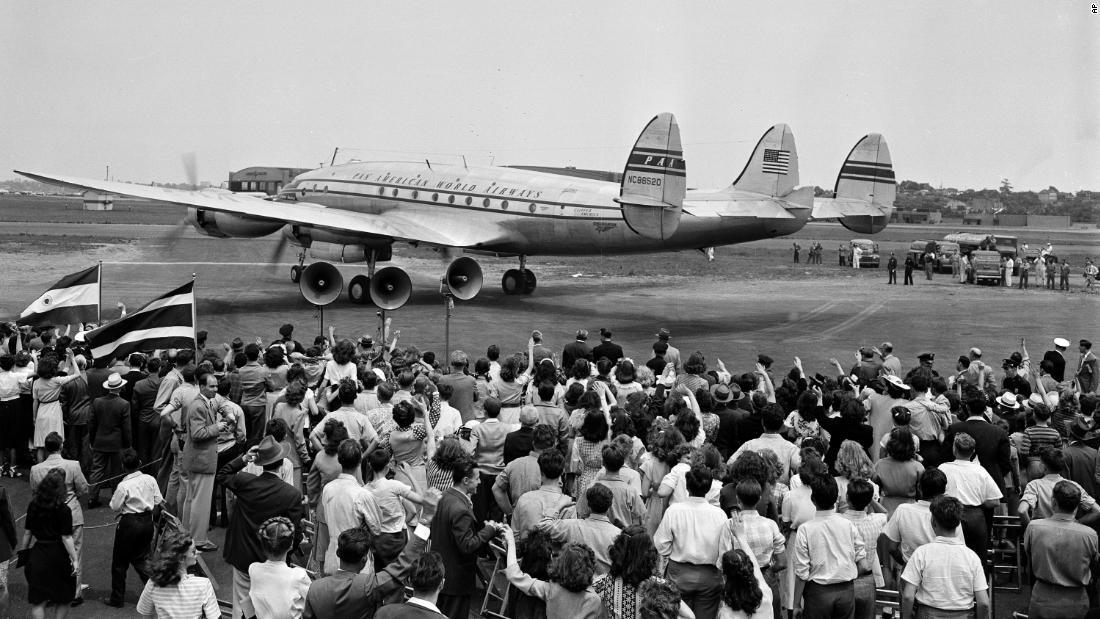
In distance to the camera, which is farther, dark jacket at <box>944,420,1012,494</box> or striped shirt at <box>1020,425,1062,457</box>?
striped shirt at <box>1020,425,1062,457</box>

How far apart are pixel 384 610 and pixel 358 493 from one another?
6.95ft

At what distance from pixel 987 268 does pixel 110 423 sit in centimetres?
3547

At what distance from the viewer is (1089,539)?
22.9 feet

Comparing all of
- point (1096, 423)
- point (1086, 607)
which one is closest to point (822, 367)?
point (1096, 423)

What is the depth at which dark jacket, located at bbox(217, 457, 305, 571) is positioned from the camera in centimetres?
756

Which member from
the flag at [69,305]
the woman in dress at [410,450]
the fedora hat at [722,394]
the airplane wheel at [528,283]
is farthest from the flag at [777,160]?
the woman in dress at [410,450]

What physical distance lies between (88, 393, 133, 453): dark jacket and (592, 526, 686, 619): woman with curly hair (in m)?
7.71

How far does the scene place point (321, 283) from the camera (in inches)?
998

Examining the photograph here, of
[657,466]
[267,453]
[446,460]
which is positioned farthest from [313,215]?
[446,460]

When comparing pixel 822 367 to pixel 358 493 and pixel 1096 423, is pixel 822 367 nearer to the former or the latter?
pixel 1096 423

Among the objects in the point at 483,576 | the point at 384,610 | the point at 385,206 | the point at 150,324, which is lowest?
the point at 483,576

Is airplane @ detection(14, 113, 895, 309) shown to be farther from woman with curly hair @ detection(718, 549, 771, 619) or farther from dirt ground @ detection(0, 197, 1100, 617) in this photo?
woman with curly hair @ detection(718, 549, 771, 619)

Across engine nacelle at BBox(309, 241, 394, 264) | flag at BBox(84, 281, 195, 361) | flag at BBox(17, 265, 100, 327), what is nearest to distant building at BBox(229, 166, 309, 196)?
engine nacelle at BBox(309, 241, 394, 264)

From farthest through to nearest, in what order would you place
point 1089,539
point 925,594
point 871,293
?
point 871,293 → point 1089,539 → point 925,594
